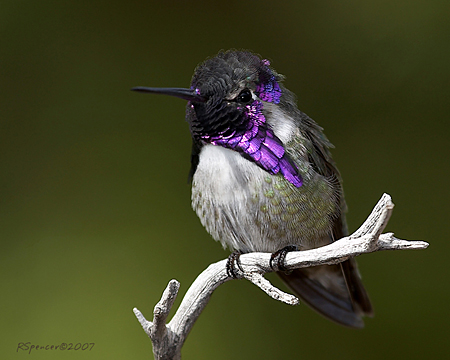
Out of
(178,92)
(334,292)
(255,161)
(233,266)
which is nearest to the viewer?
(178,92)

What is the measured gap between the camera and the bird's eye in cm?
163

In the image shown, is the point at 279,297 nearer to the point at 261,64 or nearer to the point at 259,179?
the point at 259,179


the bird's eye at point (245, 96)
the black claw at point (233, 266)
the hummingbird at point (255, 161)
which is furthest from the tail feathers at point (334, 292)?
the bird's eye at point (245, 96)

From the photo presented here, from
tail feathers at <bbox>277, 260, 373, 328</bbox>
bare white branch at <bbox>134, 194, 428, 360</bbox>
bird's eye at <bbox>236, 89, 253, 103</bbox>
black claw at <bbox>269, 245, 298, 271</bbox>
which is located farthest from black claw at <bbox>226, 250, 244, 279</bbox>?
bird's eye at <bbox>236, 89, 253, 103</bbox>

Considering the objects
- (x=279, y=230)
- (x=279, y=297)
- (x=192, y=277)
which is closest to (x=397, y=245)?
(x=279, y=297)

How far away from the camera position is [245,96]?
1.64 metres

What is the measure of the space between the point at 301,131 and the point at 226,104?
339mm

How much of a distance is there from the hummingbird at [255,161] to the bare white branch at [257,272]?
130 mm

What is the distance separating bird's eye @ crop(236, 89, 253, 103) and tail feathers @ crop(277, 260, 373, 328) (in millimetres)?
935

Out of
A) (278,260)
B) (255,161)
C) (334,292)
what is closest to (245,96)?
(255,161)

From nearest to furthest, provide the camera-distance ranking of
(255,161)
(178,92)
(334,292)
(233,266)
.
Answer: (178,92) → (255,161) → (233,266) → (334,292)

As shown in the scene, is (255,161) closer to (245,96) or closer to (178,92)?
(245,96)

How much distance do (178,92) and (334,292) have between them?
1.30 metres

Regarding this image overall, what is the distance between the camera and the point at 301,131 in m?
1.78
